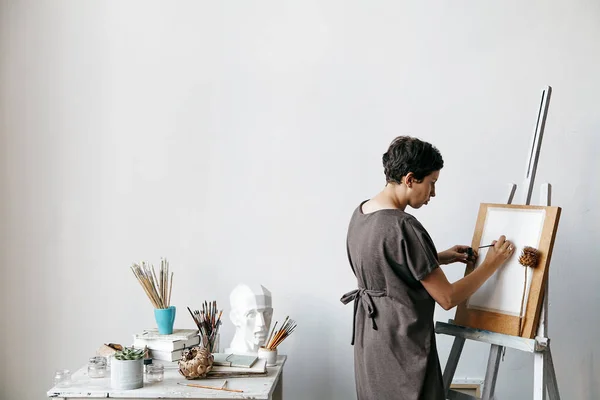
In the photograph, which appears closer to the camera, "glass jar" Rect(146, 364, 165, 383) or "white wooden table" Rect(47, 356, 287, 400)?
"white wooden table" Rect(47, 356, 287, 400)

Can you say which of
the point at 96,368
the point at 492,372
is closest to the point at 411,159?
the point at 492,372

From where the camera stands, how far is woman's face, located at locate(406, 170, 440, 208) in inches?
87.2

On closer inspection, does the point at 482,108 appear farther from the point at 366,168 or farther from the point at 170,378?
the point at 170,378

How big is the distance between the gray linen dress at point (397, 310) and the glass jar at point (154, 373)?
0.73 m

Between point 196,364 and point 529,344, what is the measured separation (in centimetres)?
118

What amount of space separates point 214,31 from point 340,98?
2.15ft

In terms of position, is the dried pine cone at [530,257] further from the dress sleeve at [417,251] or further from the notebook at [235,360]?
the notebook at [235,360]

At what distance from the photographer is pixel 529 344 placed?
2205 mm

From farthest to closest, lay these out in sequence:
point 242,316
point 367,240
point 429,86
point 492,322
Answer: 1. point 429,86
2. point 242,316
3. point 492,322
4. point 367,240

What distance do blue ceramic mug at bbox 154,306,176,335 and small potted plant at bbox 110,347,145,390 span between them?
33 cm

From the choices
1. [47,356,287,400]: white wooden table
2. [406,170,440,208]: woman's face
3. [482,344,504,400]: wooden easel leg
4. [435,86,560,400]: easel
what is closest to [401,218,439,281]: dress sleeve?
[406,170,440,208]: woman's face

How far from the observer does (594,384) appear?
2928 millimetres

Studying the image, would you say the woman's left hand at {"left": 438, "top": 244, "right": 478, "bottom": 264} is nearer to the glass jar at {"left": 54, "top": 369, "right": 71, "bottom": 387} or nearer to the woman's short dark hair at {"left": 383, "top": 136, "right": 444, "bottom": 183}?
the woman's short dark hair at {"left": 383, "top": 136, "right": 444, "bottom": 183}

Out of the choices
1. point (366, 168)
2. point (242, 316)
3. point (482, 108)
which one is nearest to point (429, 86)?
point (482, 108)
